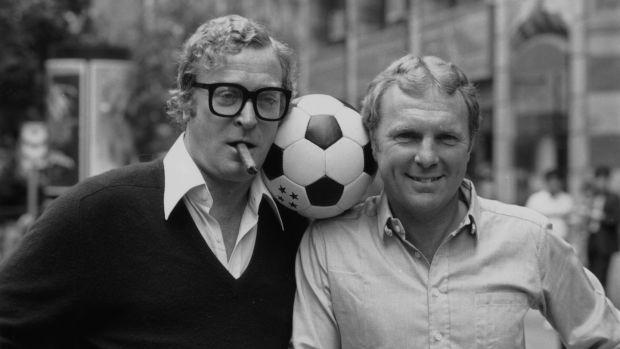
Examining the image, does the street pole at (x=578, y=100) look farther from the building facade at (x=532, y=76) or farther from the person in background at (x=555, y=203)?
the person in background at (x=555, y=203)

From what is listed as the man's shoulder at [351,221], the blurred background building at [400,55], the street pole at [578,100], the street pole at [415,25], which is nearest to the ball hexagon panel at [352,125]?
the man's shoulder at [351,221]

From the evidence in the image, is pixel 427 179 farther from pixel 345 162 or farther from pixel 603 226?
pixel 603 226

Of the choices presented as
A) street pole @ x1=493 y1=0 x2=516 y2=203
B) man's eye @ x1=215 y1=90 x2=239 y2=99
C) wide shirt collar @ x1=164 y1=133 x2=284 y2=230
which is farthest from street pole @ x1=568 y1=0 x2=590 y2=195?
man's eye @ x1=215 y1=90 x2=239 y2=99

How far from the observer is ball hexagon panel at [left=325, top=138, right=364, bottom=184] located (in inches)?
129

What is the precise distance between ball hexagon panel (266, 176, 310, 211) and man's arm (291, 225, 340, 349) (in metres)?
0.15

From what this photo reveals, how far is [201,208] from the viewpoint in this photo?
3.11 metres

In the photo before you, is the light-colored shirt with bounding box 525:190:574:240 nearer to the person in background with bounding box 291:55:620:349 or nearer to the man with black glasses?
the person in background with bounding box 291:55:620:349

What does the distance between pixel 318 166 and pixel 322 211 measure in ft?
0.49

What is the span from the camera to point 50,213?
298cm

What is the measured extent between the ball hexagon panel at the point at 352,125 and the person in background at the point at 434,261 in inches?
3.5

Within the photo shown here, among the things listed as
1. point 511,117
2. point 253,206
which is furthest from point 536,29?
point 253,206

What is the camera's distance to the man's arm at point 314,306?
3.07 meters

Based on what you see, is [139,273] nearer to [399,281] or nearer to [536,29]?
[399,281]

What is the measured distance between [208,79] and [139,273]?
0.63m
